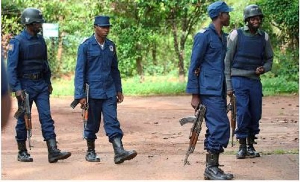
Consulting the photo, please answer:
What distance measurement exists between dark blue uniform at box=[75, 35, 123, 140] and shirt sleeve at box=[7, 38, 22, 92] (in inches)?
27.8

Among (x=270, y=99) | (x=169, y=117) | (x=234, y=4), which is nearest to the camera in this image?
(x=169, y=117)

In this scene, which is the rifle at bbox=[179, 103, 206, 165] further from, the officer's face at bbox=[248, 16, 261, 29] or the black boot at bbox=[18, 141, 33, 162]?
the black boot at bbox=[18, 141, 33, 162]

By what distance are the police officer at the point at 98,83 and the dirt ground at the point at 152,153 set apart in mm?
354

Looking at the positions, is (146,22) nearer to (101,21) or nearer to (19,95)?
(101,21)

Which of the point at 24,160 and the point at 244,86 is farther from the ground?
the point at 244,86

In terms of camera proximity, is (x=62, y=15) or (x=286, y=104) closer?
(x=286, y=104)

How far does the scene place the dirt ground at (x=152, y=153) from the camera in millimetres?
6719

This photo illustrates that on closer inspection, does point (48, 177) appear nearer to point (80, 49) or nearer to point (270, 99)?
point (80, 49)

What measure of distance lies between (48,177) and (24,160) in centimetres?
111

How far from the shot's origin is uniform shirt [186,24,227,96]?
21.2 feet

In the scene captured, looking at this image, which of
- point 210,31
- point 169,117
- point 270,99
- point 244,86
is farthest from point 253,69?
point 270,99

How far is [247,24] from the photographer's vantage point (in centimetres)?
A: 780

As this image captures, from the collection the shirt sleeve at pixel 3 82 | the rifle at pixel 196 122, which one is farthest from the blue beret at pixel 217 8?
the shirt sleeve at pixel 3 82

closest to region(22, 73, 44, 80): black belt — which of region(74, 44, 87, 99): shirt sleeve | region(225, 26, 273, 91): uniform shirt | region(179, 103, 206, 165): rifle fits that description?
region(74, 44, 87, 99): shirt sleeve
